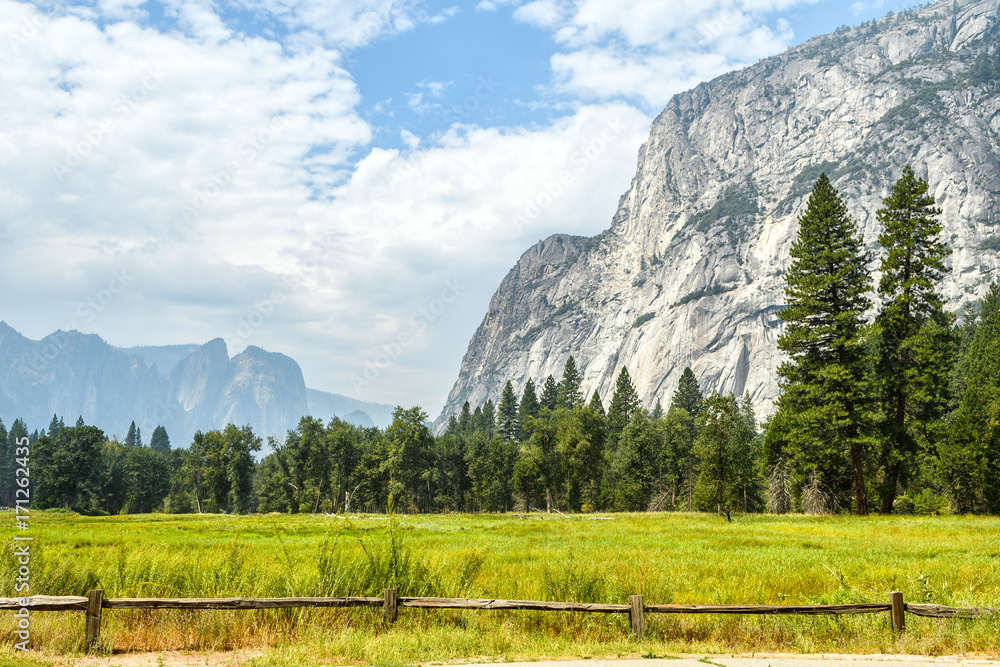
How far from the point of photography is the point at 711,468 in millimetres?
42469

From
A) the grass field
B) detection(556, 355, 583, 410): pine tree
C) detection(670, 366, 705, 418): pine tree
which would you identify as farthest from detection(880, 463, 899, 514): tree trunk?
detection(556, 355, 583, 410): pine tree

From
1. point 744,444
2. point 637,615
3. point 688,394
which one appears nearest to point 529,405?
point 688,394

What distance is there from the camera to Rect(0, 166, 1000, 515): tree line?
36.1 metres

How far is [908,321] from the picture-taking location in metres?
36.3

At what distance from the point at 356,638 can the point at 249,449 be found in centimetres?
8538

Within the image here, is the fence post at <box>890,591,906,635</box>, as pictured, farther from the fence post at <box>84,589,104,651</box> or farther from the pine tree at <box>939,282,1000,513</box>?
the pine tree at <box>939,282,1000,513</box>

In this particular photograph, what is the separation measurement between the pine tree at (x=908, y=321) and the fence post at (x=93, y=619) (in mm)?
39683

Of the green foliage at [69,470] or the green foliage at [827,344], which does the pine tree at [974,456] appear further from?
the green foliage at [69,470]

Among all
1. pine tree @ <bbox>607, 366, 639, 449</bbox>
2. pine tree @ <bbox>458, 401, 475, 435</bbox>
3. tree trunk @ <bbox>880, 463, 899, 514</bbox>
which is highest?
pine tree @ <bbox>607, 366, 639, 449</bbox>

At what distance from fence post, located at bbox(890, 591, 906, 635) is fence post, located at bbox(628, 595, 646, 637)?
4293mm

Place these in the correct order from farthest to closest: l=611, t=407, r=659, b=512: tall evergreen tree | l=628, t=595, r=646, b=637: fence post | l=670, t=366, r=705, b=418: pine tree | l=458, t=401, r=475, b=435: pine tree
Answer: l=458, t=401, r=475, b=435: pine tree, l=670, t=366, r=705, b=418: pine tree, l=611, t=407, r=659, b=512: tall evergreen tree, l=628, t=595, r=646, b=637: fence post

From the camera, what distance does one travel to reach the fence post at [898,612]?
1021 centimetres

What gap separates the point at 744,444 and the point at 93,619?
73.7 meters

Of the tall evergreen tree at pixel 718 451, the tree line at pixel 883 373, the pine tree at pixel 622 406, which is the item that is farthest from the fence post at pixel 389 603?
the pine tree at pixel 622 406
